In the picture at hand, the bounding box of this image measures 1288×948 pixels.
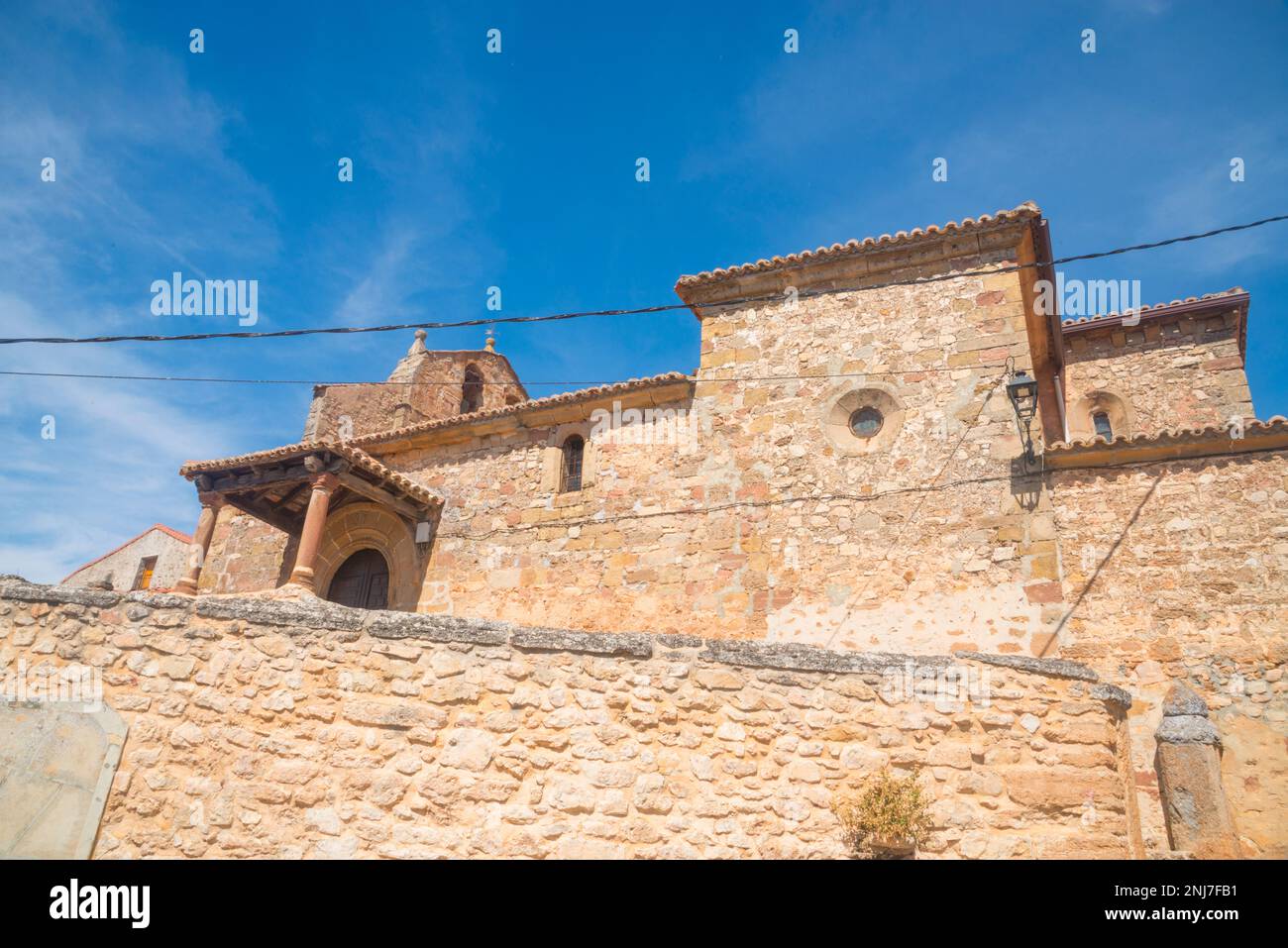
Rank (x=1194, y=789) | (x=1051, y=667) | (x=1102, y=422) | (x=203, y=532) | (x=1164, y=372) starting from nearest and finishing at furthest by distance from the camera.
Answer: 1. (x=1051, y=667)
2. (x=1194, y=789)
3. (x=203, y=532)
4. (x=1164, y=372)
5. (x=1102, y=422)

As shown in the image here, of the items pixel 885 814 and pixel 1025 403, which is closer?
pixel 885 814

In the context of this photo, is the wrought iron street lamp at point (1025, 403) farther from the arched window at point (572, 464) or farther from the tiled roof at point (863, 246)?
the arched window at point (572, 464)

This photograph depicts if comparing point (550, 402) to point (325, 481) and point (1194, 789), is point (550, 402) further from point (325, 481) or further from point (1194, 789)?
point (1194, 789)

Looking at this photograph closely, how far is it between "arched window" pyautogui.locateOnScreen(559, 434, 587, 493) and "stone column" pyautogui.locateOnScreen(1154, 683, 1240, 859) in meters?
8.60

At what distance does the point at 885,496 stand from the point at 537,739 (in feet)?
22.3

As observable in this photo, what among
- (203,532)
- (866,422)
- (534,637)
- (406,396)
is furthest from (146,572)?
(534,637)

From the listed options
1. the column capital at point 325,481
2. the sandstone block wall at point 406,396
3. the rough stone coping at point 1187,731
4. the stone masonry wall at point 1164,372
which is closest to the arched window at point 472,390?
the sandstone block wall at point 406,396

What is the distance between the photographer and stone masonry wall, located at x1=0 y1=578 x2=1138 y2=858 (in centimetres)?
465

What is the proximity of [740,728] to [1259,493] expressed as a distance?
7173mm

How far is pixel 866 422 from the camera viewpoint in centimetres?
1117

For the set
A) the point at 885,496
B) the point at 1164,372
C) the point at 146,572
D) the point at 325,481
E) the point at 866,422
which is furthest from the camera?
the point at 146,572

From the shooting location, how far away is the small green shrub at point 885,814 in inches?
175

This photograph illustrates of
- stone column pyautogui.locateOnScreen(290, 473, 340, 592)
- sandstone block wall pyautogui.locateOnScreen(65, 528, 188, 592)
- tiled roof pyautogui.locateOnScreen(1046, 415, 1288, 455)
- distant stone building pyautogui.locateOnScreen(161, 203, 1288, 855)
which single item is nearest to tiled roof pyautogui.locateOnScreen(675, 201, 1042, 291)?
distant stone building pyautogui.locateOnScreen(161, 203, 1288, 855)
